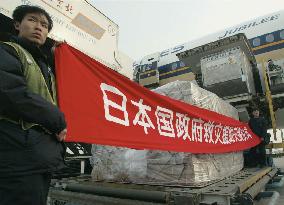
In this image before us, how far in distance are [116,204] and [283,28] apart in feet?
27.9

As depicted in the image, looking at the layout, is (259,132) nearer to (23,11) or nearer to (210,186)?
(210,186)

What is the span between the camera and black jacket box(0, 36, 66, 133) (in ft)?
4.40

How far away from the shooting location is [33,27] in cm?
171

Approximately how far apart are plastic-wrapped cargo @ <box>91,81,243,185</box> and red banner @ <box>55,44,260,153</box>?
19cm

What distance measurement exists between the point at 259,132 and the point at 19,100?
629 cm

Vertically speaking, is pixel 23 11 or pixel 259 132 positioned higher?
pixel 23 11

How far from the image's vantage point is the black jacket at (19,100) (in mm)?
1341

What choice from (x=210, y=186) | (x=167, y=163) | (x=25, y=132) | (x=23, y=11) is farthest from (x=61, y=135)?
(x=210, y=186)

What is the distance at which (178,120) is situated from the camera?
122 inches

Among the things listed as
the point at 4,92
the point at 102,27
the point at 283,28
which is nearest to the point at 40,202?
the point at 4,92

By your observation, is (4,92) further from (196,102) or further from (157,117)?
(196,102)

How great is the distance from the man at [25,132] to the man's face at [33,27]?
114 mm

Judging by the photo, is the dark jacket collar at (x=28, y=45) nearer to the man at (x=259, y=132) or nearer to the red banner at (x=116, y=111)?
the red banner at (x=116, y=111)

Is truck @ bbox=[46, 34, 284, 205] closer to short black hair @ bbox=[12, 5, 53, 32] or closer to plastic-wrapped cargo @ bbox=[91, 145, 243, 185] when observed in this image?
plastic-wrapped cargo @ bbox=[91, 145, 243, 185]
